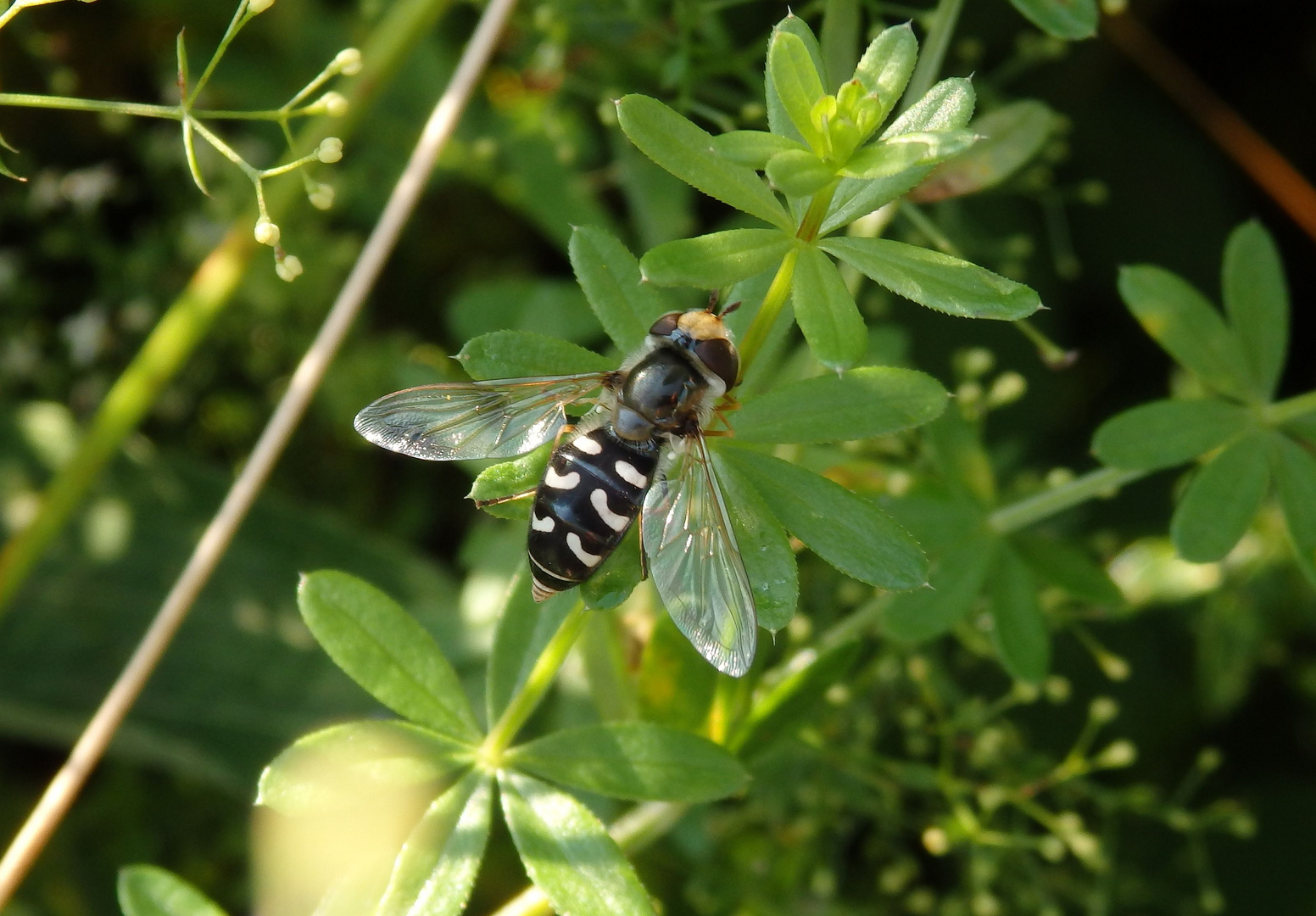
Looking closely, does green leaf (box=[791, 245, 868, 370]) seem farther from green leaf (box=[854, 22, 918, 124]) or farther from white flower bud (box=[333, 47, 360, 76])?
white flower bud (box=[333, 47, 360, 76])

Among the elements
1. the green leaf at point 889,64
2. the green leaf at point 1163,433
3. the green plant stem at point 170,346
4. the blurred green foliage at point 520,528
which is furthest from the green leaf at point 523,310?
the green leaf at point 889,64

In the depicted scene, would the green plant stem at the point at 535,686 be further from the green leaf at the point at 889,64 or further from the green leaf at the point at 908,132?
the green leaf at the point at 889,64

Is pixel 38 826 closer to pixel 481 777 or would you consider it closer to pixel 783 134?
pixel 481 777

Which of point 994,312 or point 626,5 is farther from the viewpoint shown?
point 626,5

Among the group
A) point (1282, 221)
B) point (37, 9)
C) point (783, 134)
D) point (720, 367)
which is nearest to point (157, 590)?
point (37, 9)

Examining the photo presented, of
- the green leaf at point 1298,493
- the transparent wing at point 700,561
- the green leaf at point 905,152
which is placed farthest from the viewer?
the green leaf at point 1298,493

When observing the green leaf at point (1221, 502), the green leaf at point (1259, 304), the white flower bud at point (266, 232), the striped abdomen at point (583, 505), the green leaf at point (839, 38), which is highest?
the white flower bud at point (266, 232)
